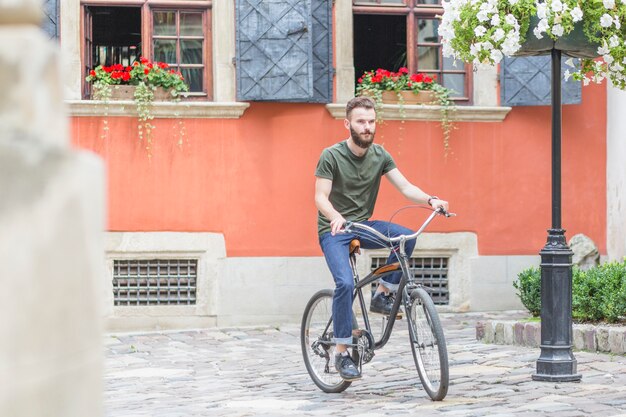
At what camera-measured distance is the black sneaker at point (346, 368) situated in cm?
658

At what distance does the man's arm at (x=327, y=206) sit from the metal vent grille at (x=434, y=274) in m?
5.18

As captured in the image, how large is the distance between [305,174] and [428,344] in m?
5.42

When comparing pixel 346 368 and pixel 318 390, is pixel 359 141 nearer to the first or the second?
pixel 346 368

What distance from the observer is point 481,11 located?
702cm

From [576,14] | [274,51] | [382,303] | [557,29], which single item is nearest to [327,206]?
[382,303]

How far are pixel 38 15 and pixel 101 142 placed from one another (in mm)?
9442

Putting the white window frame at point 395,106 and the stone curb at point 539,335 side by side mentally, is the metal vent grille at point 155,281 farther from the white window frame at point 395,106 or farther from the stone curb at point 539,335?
the stone curb at point 539,335

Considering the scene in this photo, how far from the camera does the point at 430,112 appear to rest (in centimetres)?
1160

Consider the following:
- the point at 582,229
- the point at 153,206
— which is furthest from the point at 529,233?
the point at 153,206

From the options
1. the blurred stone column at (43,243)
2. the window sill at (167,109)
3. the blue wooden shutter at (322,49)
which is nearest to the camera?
the blurred stone column at (43,243)

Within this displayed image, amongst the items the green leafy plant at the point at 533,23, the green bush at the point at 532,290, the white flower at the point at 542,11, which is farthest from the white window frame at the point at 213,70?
the white flower at the point at 542,11

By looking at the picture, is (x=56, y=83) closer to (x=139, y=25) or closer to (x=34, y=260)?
(x=34, y=260)

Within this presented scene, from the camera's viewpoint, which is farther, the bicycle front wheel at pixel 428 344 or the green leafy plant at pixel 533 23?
the green leafy plant at pixel 533 23

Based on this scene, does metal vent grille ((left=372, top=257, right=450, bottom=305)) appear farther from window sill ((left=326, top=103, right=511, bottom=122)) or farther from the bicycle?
the bicycle
